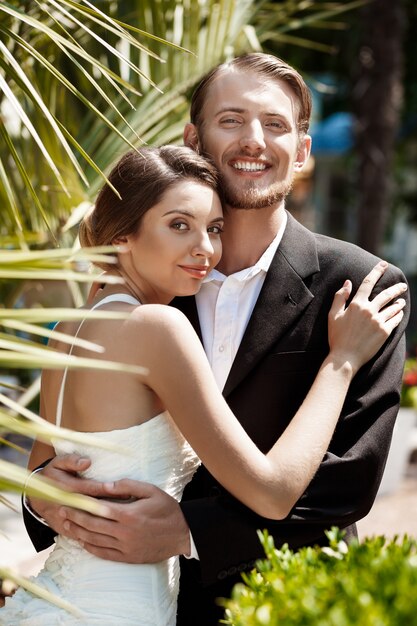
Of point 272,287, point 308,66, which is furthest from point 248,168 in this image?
point 308,66

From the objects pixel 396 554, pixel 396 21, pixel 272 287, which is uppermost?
pixel 396 554

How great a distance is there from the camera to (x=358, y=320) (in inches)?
90.5

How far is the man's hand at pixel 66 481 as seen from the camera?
6.92ft

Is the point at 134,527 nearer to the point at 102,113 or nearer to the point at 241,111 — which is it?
the point at 241,111

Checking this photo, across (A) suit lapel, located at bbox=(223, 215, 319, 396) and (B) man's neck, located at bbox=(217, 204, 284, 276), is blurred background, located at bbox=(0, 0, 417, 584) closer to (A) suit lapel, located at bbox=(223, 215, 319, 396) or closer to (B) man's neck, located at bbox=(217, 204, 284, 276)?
(B) man's neck, located at bbox=(217, 204, 284, 276)

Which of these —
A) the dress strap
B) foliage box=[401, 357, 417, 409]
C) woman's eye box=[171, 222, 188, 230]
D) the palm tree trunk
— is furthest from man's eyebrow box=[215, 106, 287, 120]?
the palm tree trunk

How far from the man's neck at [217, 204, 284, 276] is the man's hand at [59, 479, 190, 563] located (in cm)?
Answer: 79

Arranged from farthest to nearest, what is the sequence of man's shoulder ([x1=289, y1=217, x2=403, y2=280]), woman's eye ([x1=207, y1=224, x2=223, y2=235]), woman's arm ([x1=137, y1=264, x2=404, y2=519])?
1. man's shoulder ([x1=289, y1=217, x2=403, y2=280])
2. woman's eye ([x1=207, y1=224, x2=223, y2=235])
3. woman's arm ([x1=137, y1=264, x2=404, y2=519])

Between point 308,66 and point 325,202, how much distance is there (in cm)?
614

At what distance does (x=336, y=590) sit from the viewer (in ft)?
4.50

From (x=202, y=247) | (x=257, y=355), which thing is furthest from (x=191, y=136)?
(x=257, y=355)

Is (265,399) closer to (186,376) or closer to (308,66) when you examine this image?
(186,376)

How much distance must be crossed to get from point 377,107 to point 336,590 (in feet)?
26.2

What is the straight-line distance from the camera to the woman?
2043mm
